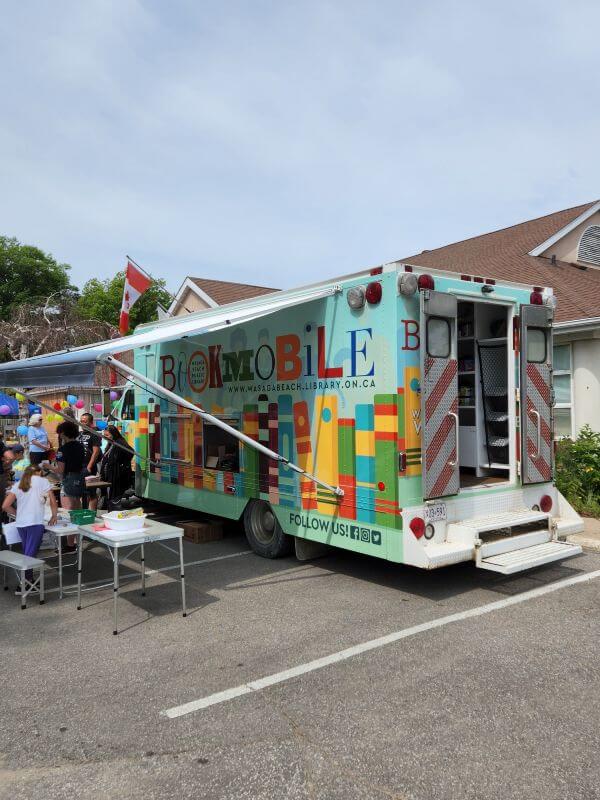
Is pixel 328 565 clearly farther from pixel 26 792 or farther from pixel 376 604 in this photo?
pixel 26 792

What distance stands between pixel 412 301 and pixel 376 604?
2.67 m

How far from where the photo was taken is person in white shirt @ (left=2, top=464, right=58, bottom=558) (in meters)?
6.32

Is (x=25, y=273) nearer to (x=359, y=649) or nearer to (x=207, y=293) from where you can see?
(x=207, y=293)

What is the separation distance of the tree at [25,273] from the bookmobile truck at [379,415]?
3766 centimetres

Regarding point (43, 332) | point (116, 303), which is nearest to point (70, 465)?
point (43, 332)

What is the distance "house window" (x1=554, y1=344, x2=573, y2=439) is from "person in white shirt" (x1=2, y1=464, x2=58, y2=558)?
26.5 ft

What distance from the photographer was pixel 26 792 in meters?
3.15

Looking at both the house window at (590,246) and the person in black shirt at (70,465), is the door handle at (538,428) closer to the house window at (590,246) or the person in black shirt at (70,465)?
the person in black shirt at (70,465)

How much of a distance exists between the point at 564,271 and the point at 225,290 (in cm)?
1038

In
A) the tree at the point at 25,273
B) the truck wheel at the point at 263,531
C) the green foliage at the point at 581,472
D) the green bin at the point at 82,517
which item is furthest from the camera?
the tree at the point at 25,273

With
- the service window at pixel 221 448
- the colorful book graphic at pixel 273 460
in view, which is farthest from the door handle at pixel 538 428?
the service window at pixel 221 448

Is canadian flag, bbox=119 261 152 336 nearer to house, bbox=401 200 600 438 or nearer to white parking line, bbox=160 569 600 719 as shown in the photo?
house, bbox=401 200 600 438

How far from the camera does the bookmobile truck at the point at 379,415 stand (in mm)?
5730

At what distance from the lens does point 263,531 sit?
754 centimetres
